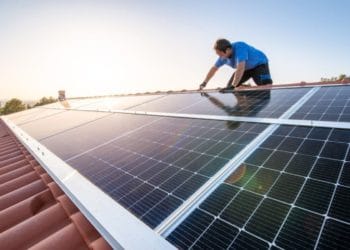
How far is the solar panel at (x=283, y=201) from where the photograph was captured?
7.13ft

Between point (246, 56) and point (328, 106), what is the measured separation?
4289 mm

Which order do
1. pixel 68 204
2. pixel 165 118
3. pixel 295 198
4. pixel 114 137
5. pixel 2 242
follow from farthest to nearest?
pixel 165 118, pixel 114 137, pixel 68 204, pixel 2 242, pixel 295 198

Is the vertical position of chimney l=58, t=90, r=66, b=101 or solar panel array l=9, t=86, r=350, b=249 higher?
solar panel array l=9, t=86, r=350, b=249

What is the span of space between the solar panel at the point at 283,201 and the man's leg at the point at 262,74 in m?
6.46

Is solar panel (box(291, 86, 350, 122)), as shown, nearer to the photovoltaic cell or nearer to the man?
the photovoltaic cell

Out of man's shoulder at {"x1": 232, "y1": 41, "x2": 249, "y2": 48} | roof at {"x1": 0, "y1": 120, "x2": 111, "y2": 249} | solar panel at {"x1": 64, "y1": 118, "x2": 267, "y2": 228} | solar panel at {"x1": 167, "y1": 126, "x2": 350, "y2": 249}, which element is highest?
man's shoulder at {"x1": 232, "y1": 41, "x2": 249, "y2": 48}

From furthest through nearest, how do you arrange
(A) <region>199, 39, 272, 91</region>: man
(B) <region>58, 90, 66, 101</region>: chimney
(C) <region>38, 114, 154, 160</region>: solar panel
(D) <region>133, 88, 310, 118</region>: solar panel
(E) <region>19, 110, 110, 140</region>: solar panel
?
1. (B) <region>58, 90, 66, 101</region>: chimney
2. (A) <region>199, 39, 272, 91</region>: man
3. (E) <region>19, 110, 110, 140</region>: solar panel
4. (C) <region>38, 114, 154, 160</region>: solar panel
5. (D) <region>133, 88, 310, 118</region>: solar panel

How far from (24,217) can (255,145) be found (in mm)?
3714

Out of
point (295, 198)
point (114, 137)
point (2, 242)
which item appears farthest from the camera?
point (114, 137)

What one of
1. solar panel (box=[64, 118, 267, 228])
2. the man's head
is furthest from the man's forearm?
solar panel (box=[64, 118, 267, 228])

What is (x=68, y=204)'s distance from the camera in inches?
147

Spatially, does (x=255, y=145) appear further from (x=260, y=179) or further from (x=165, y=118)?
(x=165, y=118)

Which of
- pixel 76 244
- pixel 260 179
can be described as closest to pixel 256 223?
pixel 260 179

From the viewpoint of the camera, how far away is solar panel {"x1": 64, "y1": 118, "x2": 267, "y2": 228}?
10.5 feet
